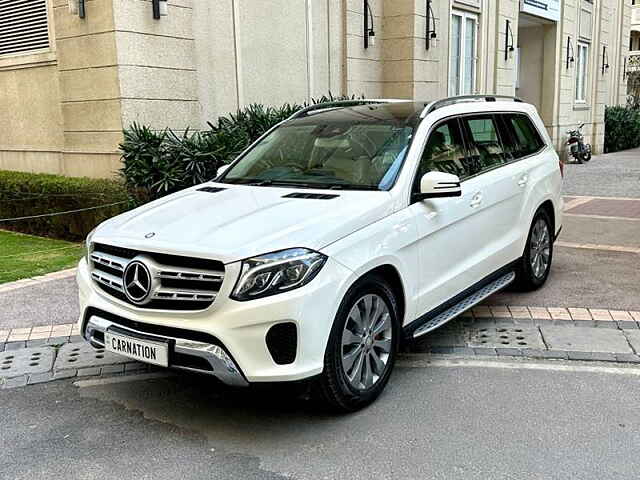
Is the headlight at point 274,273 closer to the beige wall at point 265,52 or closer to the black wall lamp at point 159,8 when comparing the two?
the black wall lamp at point 159,8

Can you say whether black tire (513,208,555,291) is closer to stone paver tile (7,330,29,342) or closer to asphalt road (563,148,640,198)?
stone paver tile (7,330,29,342)

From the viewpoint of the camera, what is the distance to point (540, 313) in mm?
5875

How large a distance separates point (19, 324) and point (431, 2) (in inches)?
419

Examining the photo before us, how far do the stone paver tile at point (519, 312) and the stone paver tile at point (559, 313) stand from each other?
19 centimetres

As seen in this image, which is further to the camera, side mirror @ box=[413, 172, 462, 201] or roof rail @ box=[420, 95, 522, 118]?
roof rail @ box=[420, 95, 522, 118]

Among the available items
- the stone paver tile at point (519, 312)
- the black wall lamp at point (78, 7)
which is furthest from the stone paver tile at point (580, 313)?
the black wall lamp at point (78, 7)

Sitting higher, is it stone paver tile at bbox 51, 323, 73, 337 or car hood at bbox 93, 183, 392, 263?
car hood at bbox 93, 183, 392, 263

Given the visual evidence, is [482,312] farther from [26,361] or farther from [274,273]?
[26,361]

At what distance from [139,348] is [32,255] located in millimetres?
5154

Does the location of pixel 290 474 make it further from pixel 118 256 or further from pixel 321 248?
pixel 118 256

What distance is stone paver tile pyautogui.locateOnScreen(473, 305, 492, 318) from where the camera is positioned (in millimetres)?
5879

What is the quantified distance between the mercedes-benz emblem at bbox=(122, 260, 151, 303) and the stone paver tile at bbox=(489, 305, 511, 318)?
10.5ft

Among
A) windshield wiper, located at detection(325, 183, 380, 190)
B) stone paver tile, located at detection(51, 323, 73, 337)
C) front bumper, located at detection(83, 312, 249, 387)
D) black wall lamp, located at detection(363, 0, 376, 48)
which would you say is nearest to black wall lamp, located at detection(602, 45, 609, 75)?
black wall lamp, located at detection(363, 0, 376, 48)

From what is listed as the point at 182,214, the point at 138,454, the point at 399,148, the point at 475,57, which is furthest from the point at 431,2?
the point at 138,454
